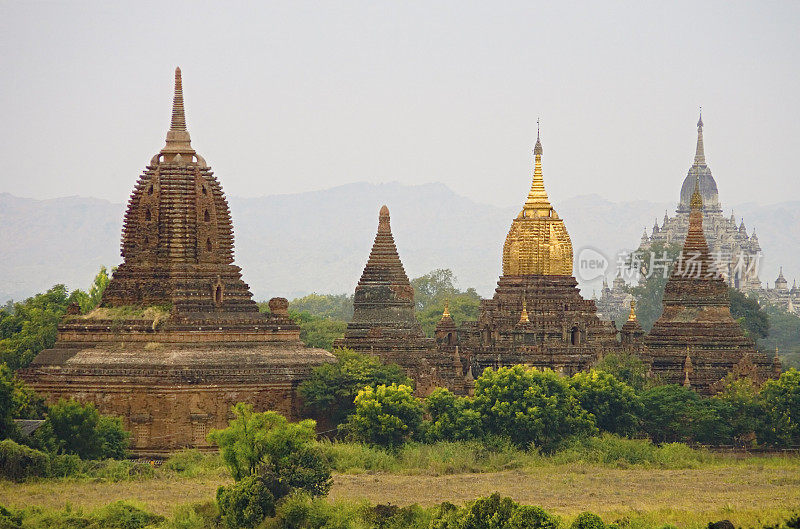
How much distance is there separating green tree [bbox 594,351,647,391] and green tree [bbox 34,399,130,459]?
18963 millimetres

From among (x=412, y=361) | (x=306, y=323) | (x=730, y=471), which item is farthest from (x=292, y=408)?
(x=306, y=323)

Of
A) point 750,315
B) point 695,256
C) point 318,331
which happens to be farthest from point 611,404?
point 750,315

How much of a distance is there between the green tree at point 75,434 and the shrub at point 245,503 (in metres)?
9.69

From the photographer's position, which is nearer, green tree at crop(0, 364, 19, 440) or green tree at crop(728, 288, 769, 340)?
green tree at crop(0, 364, 19, 440)

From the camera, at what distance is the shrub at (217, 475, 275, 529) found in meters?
46.6

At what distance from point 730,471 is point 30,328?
2781 cm

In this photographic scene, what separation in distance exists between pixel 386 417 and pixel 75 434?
9.35 m

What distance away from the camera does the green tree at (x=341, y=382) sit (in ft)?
199

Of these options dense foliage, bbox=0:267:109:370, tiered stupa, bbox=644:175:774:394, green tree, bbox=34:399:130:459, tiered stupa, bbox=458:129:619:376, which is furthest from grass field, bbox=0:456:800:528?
dense foliage, bbox=0:267:109:370

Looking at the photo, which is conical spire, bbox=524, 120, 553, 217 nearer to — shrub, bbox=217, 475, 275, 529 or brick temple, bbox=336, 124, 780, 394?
brick temple, bbox=336, 124, 780, 394

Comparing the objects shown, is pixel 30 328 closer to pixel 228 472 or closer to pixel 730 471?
pixel 228 472

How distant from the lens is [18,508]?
157 ft

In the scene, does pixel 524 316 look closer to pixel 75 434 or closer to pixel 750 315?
pixel 75 434

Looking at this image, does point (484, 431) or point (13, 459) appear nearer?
point (13, 459)
